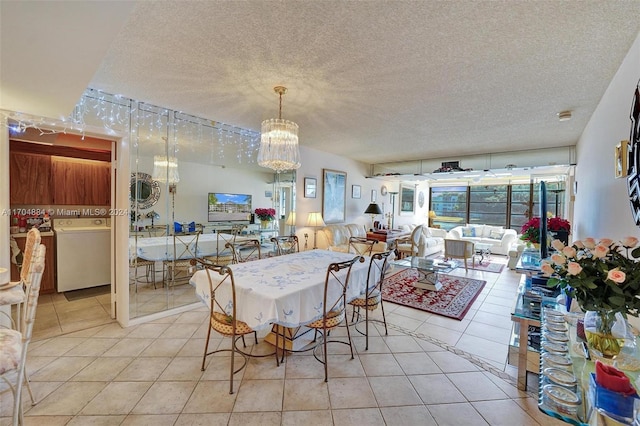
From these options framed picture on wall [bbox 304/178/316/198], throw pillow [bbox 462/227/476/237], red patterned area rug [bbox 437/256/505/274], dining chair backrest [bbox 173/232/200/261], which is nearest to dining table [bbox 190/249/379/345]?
dining chair backrest [bbox 173/232/200/261]

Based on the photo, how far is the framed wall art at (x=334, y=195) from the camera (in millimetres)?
5590

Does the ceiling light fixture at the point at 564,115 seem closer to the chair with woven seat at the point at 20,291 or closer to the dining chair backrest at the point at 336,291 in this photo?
the dining chair backrest at the point at 336,291

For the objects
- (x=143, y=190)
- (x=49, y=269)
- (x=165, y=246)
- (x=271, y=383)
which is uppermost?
(x=143, y=190)

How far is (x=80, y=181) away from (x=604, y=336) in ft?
19.8

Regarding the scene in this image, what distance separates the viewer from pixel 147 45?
188cm

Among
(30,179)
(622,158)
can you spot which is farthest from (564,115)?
(30,179)

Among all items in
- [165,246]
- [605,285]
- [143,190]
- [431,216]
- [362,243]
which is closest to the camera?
[605,285]

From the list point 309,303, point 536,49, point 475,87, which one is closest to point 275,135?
point 309,303

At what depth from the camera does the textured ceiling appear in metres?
Result: 1.54

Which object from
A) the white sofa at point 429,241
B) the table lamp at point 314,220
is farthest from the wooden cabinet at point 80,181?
the white sofa at point 429,241

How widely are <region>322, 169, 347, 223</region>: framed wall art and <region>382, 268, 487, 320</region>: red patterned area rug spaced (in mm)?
1766

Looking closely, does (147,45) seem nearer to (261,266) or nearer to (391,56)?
(391,56)

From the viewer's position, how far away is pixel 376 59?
2025 mm

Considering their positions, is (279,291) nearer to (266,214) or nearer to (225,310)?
(225,310)
